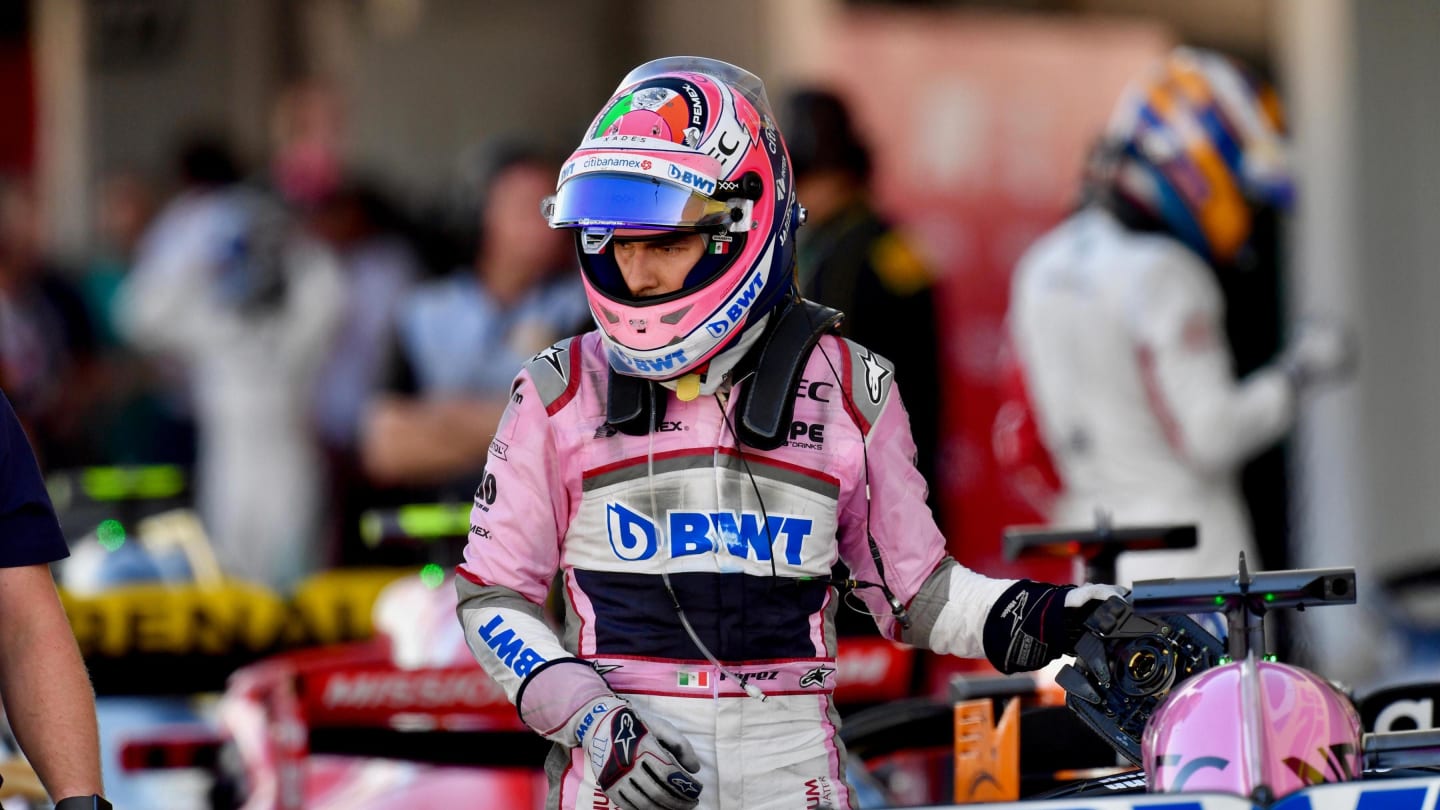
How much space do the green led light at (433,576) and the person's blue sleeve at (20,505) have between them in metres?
3.24

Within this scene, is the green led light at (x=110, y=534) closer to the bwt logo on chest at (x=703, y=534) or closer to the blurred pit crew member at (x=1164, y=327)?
the blurred pit crew member at (x=1164, y=327)

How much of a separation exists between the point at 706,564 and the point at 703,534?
0.05 m

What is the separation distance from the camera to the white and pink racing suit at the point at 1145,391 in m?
6.89

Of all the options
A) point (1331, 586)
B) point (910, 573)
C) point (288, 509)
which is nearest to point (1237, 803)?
point (1331, 586)

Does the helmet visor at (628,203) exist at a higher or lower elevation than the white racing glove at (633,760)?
higher

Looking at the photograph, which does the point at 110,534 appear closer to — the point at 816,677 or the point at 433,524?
the point at 433,524

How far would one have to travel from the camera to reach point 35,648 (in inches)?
147

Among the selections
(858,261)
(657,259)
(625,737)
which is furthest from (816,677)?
(858,261)

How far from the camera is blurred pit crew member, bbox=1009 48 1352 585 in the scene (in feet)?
22.7

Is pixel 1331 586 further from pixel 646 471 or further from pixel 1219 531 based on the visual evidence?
pixel 1219 531

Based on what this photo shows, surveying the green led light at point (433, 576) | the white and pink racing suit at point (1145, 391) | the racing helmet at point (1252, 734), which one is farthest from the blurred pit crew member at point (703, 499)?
the green led light at point (433, 576)

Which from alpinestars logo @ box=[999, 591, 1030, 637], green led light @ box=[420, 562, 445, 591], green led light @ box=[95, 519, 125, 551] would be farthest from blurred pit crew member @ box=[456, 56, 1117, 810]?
green led light @ box=[95, 519, 125, 551]

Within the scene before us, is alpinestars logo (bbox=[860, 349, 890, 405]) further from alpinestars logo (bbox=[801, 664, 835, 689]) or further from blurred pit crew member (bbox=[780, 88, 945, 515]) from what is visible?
blurred pit crew member (bbox=[780, 88, 945, 515])

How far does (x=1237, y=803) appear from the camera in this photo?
9.43ft
